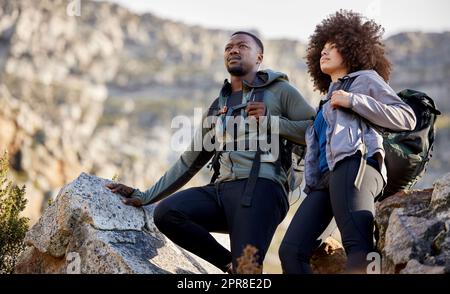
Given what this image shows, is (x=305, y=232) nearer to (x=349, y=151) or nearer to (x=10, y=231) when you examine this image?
(x=349, y=151)

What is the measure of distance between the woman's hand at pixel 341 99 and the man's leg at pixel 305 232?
807 mm

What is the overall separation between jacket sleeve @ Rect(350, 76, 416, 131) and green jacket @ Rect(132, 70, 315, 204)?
0.80 metres

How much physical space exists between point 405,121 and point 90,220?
335cm

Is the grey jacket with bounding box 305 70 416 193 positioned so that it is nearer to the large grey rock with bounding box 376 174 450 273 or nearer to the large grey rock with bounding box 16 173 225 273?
the large grey rock with bounding box 376 174 450 273

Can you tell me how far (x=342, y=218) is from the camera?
573 cm

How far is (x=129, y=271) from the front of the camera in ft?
21.1

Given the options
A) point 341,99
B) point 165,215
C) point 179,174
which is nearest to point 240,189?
point 165,215

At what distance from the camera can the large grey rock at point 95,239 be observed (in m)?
6.68

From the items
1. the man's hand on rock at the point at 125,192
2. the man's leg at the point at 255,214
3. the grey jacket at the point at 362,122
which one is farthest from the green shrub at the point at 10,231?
the grey jacket at the point at 362,122

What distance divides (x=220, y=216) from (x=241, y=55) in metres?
1.84

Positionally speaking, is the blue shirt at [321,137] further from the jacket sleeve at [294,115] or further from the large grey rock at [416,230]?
the large grey rock at [416,230]

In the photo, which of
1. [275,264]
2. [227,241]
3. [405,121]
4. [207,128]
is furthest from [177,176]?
[275,264]
